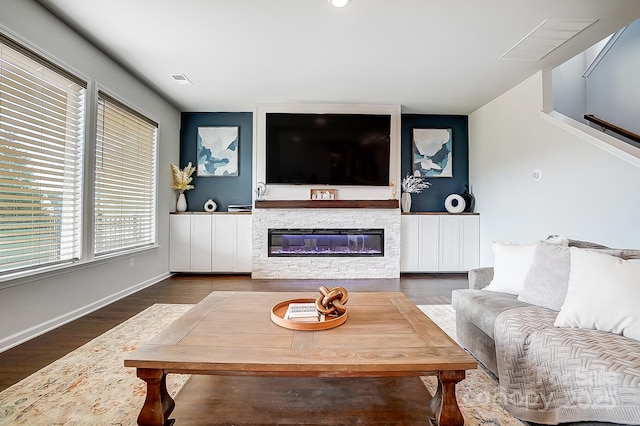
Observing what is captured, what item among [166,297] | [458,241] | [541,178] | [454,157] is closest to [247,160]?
[166,297]

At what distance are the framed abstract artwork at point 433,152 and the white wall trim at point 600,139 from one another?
1624 mm

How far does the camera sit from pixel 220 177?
4.80 metres

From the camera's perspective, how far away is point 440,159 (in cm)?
483

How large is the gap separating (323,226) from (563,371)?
10.9ft

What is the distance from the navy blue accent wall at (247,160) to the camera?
476 cm

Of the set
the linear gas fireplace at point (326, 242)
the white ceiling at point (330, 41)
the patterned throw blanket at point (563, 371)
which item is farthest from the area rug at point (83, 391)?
the white ceiling at point (330, 41)

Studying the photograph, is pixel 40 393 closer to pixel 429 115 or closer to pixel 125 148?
pixel 125 148

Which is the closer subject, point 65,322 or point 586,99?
point 65,322

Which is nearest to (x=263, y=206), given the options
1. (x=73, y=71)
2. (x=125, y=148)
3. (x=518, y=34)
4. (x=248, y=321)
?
(x=125, y=148)

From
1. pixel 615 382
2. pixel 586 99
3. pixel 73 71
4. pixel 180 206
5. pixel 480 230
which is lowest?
pixel 615 382

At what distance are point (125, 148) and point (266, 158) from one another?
1.78m

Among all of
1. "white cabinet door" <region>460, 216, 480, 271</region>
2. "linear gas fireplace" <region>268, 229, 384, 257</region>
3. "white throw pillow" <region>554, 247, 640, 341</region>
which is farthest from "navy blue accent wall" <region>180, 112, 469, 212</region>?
"white throw pillow" <region>554, 247, 640, 341</region>

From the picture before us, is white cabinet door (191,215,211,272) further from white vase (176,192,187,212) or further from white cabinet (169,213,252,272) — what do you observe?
white vase (176,192,187,212)

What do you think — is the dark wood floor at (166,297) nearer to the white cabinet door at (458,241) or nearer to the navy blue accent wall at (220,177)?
the white cabinet door at (458,241)
